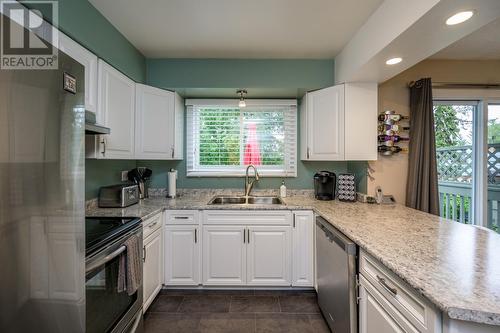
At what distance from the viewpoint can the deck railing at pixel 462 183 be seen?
2617 mm

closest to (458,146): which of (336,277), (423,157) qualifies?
(423,157)

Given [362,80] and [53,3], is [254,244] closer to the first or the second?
[362,80]

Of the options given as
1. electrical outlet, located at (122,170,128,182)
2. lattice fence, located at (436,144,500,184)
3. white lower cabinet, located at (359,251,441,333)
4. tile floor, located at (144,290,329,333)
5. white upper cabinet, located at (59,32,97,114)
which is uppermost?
white upper cabinet, located at (59,32,97,114)

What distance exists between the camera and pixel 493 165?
2.62 metres

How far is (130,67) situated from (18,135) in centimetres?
194

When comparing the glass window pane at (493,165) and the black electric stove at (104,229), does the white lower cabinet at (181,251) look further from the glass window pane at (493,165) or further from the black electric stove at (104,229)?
the glass window pane at (493,165)

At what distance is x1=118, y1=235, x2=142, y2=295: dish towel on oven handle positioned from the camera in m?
1.52

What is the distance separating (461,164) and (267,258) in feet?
8.04

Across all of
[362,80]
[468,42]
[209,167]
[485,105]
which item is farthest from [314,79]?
[485,105]

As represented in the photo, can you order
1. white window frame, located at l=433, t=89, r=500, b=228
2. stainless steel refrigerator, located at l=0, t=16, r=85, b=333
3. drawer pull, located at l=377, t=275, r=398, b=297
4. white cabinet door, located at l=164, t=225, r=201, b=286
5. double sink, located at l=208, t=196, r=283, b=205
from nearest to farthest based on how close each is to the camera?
1. stainless steel refrigerator, located at l=0, t=16, r=85, b=333
2. drawer pull, located at l=377, t=275, r=398, b=297
3. white cabinet door, located at l=164, t=225, r=201, b=286
4. white window frame, located at l=433, t=89, r=500, b=228
5. double sink, located at l=208, t=196, r=283, b=205

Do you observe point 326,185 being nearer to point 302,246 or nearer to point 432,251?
point 302,246

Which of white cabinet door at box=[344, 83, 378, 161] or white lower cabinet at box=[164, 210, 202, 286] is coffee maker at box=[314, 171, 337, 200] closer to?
white cabinet door at box=[344, 83, 378, 161]

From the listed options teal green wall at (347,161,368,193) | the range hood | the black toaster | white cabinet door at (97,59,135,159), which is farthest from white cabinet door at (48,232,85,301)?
teal green wall at (347,161,368,193)

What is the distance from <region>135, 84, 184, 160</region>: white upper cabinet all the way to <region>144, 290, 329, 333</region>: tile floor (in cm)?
148
